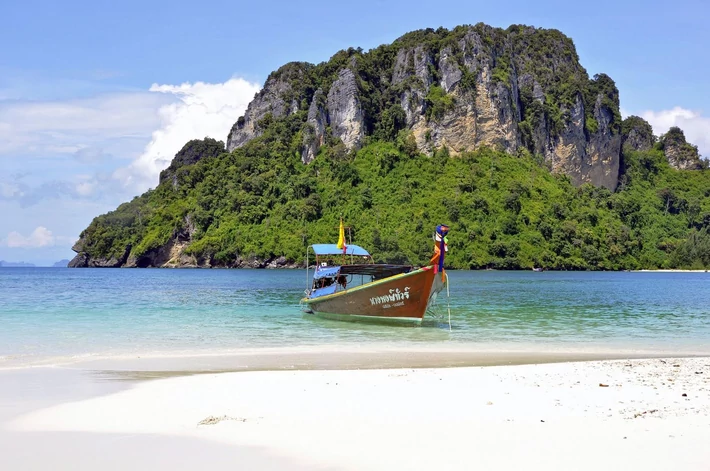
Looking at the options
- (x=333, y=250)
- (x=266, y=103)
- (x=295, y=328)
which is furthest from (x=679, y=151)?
(x=295, y=328)

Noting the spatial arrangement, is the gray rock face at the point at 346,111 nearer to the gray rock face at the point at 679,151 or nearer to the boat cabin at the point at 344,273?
the gray rock face at the point at 679,151

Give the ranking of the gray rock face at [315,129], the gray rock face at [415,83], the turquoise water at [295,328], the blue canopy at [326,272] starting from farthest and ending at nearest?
1. the gray rock face at [315,129]
2. the gray rock face at [415,83]
3. the blue canopy at [326,272]
4. the turquoise water at [295,328]

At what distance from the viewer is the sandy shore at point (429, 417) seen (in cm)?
718

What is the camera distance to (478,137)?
11975cm

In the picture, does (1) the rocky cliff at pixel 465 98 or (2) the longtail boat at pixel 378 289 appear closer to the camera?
(2) the longtail boat at pixel 378 289

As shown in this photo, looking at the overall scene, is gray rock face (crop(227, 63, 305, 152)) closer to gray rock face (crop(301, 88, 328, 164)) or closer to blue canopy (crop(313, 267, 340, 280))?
gray rock face (crop(301, 88, 328, 164))

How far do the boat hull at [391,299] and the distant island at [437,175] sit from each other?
67.1 metres

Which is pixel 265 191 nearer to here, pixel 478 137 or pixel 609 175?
pixel 478 137

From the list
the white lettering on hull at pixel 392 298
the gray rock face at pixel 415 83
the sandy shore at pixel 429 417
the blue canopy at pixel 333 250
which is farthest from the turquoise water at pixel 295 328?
the gray rock face at pixel 415 83

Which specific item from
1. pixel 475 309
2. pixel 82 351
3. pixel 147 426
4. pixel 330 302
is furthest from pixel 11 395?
pixel 475 309

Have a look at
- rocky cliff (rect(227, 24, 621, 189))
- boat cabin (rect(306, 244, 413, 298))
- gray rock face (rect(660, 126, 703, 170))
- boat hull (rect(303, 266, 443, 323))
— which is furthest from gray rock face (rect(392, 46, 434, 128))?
boat hull (rect(303, 266, 443, 323))

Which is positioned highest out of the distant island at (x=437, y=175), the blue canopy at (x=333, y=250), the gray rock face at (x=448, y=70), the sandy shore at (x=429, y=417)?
the gray rock face at (x=448, y=70)

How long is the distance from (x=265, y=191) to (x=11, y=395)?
114 meters

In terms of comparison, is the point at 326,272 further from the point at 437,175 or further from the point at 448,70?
the point at 448,70
